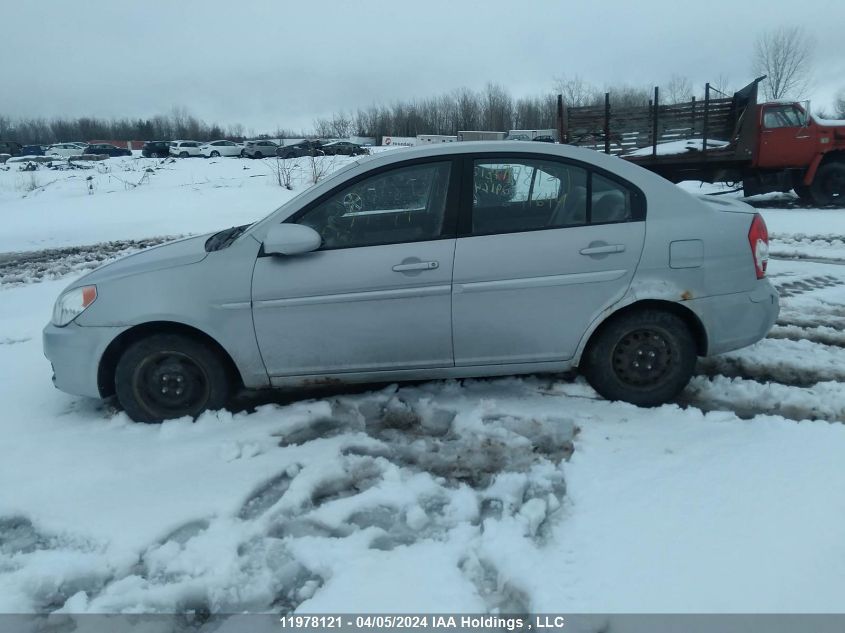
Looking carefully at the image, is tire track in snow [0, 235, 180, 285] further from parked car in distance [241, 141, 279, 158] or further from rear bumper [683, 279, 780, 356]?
parked car in distance [241, 141, 279, 158]

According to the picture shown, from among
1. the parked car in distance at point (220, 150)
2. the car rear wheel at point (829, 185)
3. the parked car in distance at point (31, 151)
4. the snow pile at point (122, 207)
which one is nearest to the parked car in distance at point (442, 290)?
the snow pile at point (122, 207)

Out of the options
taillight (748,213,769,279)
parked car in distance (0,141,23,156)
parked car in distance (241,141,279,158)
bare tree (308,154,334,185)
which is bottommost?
taillight (748,213,769,279)

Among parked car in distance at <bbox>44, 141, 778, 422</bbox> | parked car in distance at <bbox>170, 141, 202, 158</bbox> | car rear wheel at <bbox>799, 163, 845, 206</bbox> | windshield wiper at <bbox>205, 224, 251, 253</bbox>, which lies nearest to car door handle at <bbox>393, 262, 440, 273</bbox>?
parked car in distance at <bbox>44, 141, 778, 422</bbox>

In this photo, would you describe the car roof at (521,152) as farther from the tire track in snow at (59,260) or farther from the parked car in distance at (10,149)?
the parked car in distance at (10,149)

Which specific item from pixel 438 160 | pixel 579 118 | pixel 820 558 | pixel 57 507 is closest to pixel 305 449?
pixel 57 507

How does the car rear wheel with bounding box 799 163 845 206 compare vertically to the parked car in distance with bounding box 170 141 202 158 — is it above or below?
below

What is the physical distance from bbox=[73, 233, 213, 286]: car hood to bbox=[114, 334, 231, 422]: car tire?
0.44 m

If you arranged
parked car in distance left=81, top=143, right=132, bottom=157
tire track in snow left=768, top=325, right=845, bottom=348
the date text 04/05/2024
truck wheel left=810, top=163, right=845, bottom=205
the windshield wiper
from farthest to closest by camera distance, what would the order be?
parked car in distance left=81, top=143, right=132, bottom=157, truck wheel left=810, top=163, right=845, bottom=205, tire track in snow left=768, top=325, right=845, bottom=348, the windshield wiper, the date text 04/05/2024

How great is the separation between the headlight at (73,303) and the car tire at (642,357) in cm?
311

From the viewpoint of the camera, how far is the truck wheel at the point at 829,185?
1269 centimetres

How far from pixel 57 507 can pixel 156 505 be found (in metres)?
0.50

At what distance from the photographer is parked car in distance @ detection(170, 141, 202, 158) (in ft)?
161

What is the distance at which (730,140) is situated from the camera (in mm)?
13570

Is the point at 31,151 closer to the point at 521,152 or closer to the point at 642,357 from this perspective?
the point at 521,152
